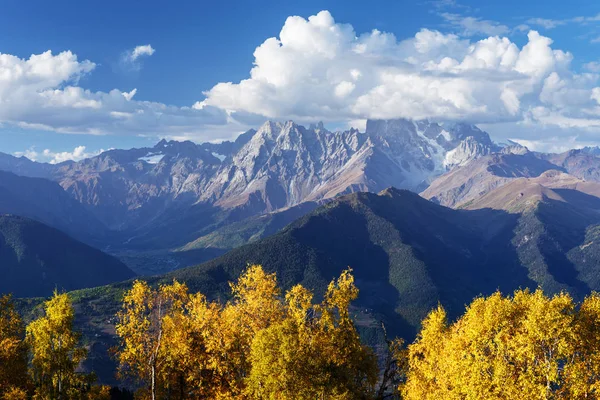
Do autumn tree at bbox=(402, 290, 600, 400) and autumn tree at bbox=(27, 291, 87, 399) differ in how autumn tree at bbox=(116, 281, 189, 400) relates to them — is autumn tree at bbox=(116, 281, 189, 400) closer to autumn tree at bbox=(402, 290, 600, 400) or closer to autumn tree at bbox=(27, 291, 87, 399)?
autumn tree at bbox=(27, 291, 87, 399)

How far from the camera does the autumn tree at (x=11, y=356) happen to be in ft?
214

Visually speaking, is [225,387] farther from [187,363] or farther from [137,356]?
[137,356]

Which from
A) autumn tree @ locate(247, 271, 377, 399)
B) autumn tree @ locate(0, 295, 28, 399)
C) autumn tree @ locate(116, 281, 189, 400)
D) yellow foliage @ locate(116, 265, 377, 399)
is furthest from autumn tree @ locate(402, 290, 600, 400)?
Answer: autumn tree @ locate(0, 295, 28, 399)

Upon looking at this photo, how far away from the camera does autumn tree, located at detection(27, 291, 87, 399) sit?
65.1m

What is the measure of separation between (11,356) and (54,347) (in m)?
6.99

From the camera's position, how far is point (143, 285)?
6688 centimetres

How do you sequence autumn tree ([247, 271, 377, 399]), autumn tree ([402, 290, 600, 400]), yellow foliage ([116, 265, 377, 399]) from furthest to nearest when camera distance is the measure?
yellow foliage ([116, 265, 377, 399])
autumn tree ([247, 271, 377, 399])
autumn tree ([402, 290, 600, 400])

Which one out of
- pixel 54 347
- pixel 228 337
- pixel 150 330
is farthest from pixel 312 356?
pixel 54 347

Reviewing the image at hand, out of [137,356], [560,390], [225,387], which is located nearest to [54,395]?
[137,356]

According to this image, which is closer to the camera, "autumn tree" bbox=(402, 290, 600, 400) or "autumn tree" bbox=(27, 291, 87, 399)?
"autumn tree" bbox=(402, 290, 600, 400)

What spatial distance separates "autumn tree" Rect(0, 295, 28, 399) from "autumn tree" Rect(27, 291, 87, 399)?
96.3 inches

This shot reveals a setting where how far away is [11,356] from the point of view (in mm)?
67562

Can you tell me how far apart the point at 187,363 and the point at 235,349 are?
7.25 meters

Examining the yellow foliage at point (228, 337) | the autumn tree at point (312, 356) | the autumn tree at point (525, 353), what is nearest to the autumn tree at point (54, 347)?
the yellow foliage at point (228, 337)
